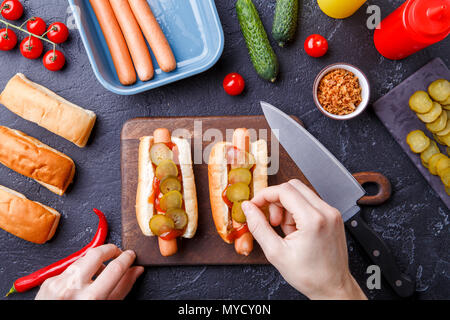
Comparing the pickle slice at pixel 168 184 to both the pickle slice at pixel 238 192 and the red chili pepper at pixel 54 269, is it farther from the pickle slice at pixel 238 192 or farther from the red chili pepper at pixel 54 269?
the red chili pepper at pixel 54 269

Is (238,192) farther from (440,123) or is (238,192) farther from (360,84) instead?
(440,123)

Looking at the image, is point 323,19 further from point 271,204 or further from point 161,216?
point 161,216

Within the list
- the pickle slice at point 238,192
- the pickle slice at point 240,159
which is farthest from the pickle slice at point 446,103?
the pickle slice at point 238,192
